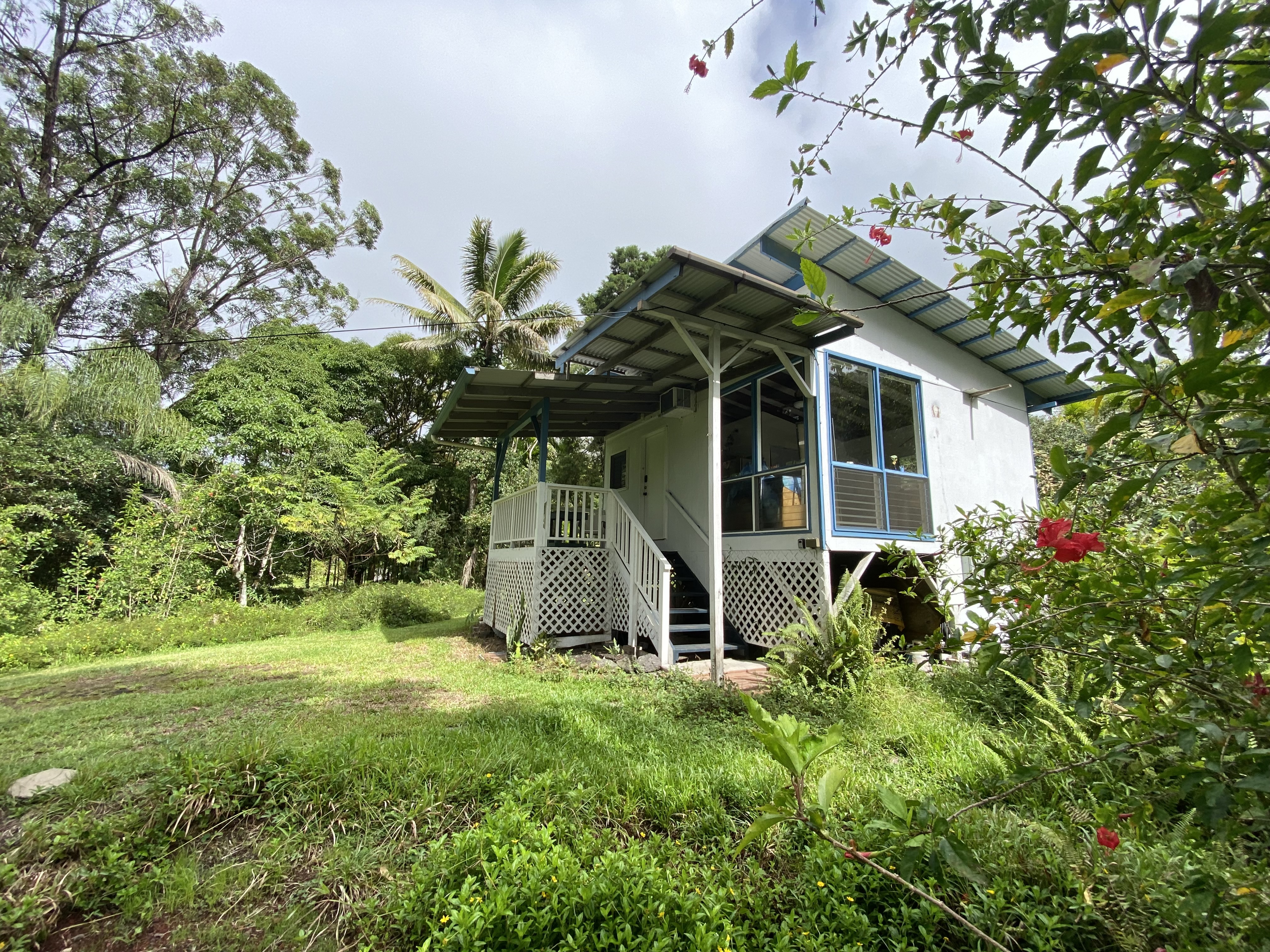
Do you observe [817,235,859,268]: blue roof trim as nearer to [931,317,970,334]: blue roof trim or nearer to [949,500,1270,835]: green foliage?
[931,317,970,334]: blue roof trim

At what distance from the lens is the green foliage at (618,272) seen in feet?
60.9

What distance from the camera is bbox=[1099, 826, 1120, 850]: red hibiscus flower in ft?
4.48

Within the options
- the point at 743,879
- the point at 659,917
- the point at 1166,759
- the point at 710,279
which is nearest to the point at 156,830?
the point at 659,917

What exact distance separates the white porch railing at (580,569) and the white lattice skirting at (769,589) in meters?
1.24

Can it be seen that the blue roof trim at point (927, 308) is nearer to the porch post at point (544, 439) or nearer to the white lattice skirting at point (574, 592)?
the porch post at point (544, 439)

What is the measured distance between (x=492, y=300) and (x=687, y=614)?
11650mm

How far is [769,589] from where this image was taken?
273 inches

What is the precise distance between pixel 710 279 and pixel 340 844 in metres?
5.27

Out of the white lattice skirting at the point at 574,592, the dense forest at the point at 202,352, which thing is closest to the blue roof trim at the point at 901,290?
the white lattice skirting at the point at 574,592

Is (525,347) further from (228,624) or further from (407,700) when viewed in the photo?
(407,700)

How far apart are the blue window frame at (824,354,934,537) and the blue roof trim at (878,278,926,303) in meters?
1.17

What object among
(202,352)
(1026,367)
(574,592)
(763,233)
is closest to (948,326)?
(1026,367)

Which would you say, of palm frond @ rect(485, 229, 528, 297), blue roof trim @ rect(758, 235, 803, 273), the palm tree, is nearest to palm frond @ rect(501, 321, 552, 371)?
the palm tree

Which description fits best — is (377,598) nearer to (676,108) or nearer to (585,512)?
(585,512)
